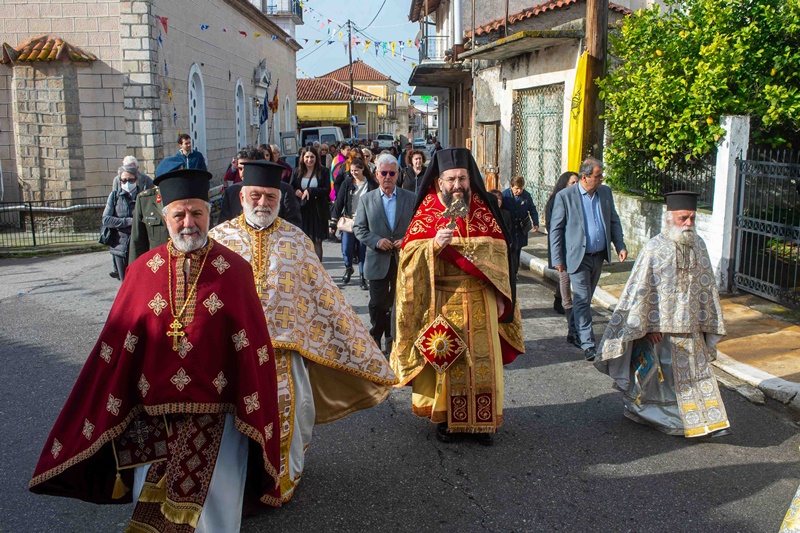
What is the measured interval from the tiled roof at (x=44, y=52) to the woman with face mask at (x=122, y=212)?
9932 mm

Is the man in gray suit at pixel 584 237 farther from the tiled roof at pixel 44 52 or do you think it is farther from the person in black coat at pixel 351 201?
the tiled roof at pixel 44 52

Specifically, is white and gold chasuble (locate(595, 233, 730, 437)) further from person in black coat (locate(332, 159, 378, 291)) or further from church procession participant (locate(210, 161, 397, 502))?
person in black coat (locate(332, 159, 378, 291))

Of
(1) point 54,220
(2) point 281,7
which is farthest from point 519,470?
(2) point 281,7

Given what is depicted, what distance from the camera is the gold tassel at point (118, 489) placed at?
3625mm

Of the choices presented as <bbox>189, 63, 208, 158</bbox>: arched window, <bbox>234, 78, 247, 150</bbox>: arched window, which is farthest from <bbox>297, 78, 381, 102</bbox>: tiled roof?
<bbox>189, 63, 208, 158</bbox>: arched window

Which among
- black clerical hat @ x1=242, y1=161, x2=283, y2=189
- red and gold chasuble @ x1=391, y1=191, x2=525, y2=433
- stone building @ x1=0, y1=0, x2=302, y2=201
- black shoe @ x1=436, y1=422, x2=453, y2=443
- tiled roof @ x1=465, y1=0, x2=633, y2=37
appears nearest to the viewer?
black clerical hat @ x1=242, y1=161, x2=283, y2=189

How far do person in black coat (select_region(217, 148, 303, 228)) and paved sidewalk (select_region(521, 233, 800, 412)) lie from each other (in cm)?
416

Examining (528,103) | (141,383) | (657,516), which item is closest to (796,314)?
(657,516)

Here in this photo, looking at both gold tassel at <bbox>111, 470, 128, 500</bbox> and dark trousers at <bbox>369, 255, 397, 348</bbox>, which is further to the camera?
dark trousers at <bbox>369, 255, 397, 348</bbox>

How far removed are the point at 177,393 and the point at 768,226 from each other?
25.4ft

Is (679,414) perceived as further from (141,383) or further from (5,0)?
(5,0)

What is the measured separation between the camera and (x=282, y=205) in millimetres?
7688

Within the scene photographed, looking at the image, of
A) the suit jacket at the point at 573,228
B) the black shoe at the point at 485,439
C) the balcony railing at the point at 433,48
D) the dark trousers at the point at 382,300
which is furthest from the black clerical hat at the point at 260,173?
the balcony railing at the point at 433,48

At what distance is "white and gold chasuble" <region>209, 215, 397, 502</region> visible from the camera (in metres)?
4.22
